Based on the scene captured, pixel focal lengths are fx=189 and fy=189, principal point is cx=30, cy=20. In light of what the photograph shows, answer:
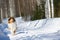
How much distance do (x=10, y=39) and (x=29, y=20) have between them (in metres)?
6.87

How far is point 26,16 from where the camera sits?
585 inches

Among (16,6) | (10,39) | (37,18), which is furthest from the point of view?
(16,6)

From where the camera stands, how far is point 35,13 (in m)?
14.4

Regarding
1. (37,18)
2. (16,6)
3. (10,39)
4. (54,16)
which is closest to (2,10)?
(16,6)

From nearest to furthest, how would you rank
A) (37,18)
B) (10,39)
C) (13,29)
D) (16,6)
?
1. (10,39)
2. (13,29)
3. (37,18)
4. (16,6)

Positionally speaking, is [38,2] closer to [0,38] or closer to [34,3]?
[34,3]

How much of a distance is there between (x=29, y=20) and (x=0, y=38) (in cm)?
663

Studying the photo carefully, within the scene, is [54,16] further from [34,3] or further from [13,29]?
[13,29]

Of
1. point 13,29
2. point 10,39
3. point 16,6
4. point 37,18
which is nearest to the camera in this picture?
point 10,39

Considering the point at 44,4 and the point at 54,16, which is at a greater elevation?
the point at 44,4

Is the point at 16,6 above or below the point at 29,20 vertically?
above

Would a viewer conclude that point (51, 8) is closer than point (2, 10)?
Yes

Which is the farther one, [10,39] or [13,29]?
[13,29]

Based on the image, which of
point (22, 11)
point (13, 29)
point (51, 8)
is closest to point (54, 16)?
point (51, 8)
